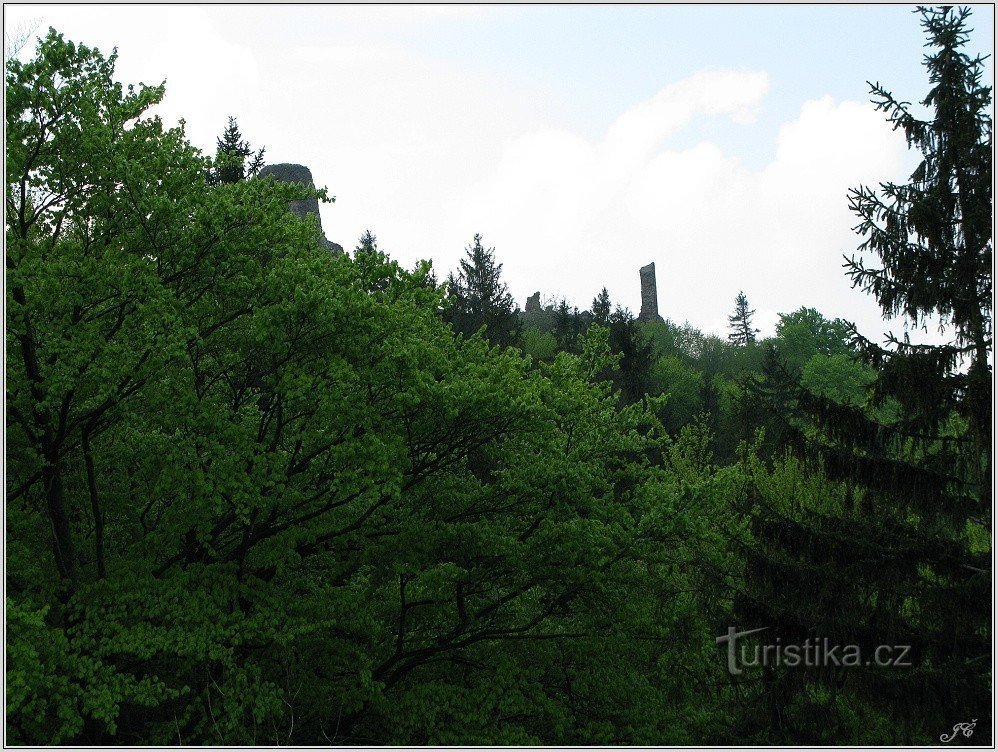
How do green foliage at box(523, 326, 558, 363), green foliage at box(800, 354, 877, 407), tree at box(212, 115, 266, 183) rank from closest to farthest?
tree at box(212, 115, 266, 183), green foliage at box(523, 326, 558, 363), green foliage at box(800, 354, 877, 407)

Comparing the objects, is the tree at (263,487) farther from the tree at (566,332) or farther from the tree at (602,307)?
the tree at (602,307)

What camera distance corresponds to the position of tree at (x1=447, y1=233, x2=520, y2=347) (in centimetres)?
3359

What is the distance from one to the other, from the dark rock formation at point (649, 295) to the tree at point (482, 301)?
3828 centimetres

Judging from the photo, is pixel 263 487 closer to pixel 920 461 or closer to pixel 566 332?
pixel 920 461

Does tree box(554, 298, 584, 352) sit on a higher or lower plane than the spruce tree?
higher

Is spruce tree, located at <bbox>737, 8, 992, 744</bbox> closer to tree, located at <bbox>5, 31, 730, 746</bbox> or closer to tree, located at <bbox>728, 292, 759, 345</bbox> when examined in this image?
tree, located at <bbox>5, 31, 730, 746</bbox>

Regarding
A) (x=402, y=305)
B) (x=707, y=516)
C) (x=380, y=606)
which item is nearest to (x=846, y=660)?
(x=707, y=516)

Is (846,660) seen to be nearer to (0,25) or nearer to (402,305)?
(402,305)

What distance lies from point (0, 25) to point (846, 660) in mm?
11977

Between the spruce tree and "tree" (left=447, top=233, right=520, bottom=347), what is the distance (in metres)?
15.7

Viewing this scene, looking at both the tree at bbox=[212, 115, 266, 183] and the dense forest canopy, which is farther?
the tree at bbox=[212, 115, 266, 183]

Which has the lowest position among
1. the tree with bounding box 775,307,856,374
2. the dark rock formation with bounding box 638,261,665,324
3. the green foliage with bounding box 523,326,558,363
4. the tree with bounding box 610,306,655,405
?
the tree with bounding box 610,306,655,405

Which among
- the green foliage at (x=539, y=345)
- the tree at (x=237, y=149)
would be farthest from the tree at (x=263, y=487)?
the green foliage at (x=539, y=345)

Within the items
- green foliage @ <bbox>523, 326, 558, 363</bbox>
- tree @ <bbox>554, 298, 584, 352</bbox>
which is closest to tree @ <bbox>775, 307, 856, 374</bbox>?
tree @ <bbox>554, 298, 584, 352</bbox>
